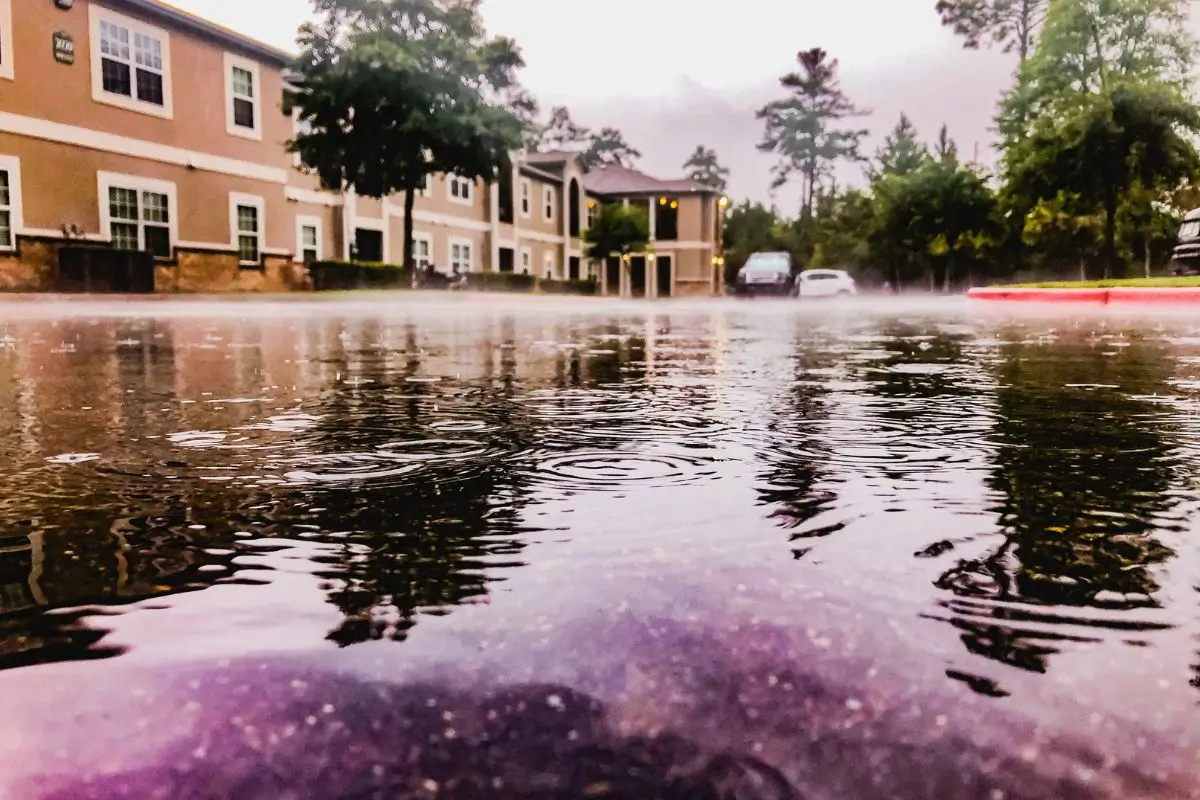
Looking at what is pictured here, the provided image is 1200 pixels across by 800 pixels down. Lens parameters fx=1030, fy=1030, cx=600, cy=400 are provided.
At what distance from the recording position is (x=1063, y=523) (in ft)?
6.17

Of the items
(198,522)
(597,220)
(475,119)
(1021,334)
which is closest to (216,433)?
(198,522)

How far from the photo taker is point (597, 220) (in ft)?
158

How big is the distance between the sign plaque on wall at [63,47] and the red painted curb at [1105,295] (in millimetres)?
20037

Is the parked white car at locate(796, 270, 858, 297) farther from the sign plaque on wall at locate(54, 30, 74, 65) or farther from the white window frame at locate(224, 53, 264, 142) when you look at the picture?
the sign plaque on wall at locate(54, 30, 74, 65)

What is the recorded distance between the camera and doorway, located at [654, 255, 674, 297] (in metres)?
62.1

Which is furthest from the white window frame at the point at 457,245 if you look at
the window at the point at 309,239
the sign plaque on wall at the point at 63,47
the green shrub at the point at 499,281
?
the sign plaque on wall at the point at 63,47

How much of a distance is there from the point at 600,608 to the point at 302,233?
30188 mm

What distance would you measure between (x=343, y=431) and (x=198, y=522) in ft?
4.14

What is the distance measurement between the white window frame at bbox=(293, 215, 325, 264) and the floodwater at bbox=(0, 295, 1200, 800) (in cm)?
2712

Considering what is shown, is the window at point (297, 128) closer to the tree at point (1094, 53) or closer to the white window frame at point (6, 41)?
the white window frame at point (6, 41)

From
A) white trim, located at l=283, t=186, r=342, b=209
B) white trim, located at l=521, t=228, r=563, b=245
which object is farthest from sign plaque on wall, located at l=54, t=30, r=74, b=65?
white trim, located at l=521, t=228, r=563, b=245

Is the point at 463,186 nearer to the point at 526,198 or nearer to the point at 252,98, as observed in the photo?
the point at 526,198

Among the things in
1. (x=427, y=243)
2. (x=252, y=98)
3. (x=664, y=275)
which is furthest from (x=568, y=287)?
(x=252, y=98)

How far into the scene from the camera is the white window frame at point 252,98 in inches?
1022
